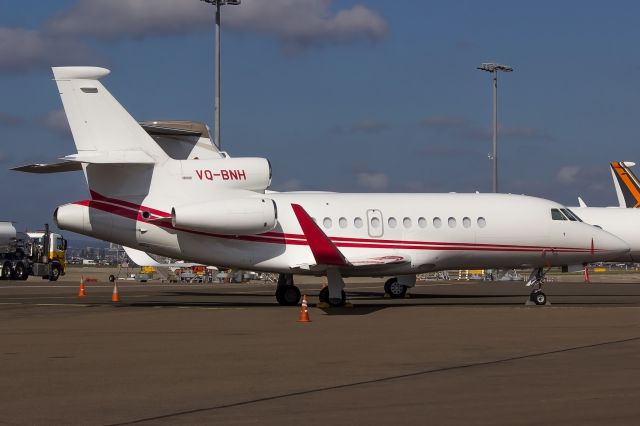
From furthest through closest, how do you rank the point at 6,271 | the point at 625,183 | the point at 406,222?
the point at 6,271, the point at 625,183, the point at 406,222

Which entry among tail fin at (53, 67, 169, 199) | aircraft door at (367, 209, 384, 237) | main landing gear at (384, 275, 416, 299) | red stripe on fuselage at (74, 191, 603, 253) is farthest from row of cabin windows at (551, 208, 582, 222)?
tail fin at (53, 67, 169, 199)

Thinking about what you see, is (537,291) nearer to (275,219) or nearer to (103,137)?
(275,219)

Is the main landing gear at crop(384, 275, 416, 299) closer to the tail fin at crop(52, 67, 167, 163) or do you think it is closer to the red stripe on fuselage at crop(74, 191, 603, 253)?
the red stripe on fuselage at crop(74, 191, 603, 253)

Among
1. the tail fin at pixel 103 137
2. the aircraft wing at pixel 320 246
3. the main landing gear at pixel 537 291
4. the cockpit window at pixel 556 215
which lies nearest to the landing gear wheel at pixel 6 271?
the tail fin at pixel 103 137

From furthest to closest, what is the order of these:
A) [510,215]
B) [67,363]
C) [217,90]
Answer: [217,90], [510,215], [67,363]

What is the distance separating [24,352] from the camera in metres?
15.7

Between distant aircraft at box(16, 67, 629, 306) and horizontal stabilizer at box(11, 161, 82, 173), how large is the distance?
0.06m

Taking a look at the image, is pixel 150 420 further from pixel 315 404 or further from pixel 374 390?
pixel 374 390

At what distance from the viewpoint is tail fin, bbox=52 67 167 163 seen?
85.8ft

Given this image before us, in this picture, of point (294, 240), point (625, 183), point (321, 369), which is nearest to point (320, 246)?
point (294, 240)

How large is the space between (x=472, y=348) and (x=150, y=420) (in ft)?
26.6

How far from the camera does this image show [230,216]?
27.1 metres

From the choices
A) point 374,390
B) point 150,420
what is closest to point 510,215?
point 374,390

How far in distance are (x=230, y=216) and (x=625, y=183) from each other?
36963 mm
